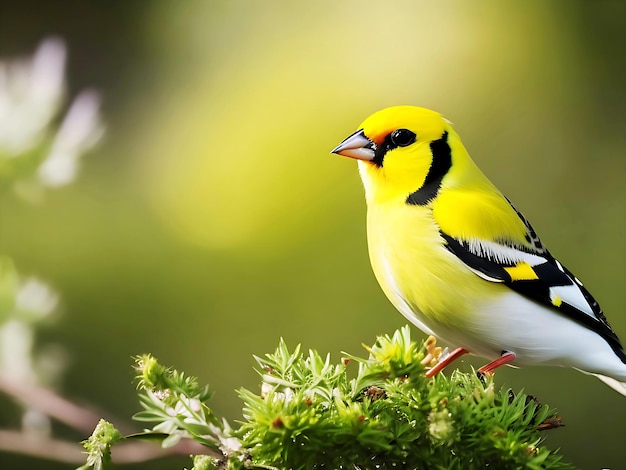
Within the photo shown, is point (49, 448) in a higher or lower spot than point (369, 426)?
higher

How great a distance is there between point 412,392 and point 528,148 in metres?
1.23

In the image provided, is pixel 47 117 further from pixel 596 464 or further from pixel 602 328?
pixel 596 464

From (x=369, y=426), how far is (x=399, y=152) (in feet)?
1.31

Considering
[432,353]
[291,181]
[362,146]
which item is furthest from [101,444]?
[291,181]

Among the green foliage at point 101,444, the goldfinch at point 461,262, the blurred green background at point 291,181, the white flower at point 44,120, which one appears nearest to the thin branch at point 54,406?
the blurred green background at point 291,181

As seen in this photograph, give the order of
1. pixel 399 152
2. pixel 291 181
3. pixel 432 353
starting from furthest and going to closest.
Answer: pixel 291 181 < pixel 399 152 < pixel 432 353

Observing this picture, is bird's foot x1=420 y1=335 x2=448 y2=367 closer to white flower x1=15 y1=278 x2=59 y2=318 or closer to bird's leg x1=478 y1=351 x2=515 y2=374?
bird's leg x1=478 y1=351 x2=515 y2=374

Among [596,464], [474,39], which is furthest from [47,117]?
[596,464]

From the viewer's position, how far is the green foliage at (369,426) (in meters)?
0.50

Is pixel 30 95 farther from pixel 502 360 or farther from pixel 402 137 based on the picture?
pixel 502 360

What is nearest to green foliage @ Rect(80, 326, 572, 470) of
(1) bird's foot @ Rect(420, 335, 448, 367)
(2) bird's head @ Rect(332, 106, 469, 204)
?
(1) bird's foot @ Rect(420, 335, 448, 367)

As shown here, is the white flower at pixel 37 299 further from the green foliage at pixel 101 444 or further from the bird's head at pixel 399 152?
the green foliage at pixel 101 444

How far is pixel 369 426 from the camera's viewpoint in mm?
508

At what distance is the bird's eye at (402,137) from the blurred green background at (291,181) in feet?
2.57
